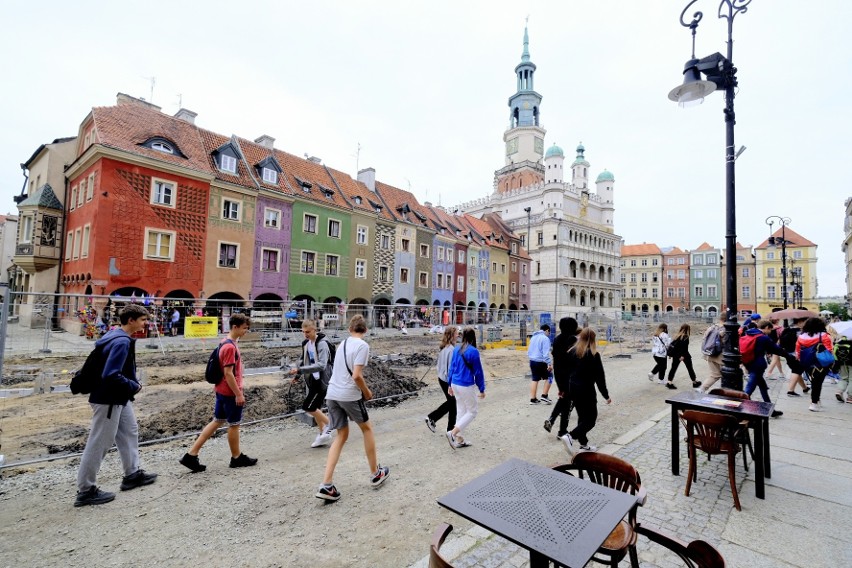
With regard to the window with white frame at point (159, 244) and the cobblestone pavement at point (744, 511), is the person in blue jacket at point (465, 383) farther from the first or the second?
the window with white frame at point (159, 244)

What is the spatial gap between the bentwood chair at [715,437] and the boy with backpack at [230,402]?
5624 millimetres

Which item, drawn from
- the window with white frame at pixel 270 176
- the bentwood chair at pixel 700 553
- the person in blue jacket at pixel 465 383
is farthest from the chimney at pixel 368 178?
the bentwood chair at pixel 700 553

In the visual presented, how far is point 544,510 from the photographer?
7.71ft

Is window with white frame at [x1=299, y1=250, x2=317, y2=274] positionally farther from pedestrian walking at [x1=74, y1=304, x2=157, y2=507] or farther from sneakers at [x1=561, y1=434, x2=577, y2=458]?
sneakers at [x1=561, y1=434, x2=577, y2=458]

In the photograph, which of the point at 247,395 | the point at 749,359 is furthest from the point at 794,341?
the point at 247,395

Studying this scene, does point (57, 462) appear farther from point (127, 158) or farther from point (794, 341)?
point (127, 158)

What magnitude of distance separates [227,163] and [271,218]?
14.5 feet

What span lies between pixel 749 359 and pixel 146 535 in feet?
33.8

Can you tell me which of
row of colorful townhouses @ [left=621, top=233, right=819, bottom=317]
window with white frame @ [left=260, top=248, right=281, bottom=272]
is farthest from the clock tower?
window with white frame @ [left=260, top=248, right=281, bottom=272]

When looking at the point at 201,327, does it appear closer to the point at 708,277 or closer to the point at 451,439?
the point at 451,439

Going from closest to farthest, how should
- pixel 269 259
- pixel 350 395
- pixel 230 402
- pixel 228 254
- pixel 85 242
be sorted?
pixel 350 395 → pixel 230 402 → pixel 85 242 → pixel 228 254 → pixel 269 259

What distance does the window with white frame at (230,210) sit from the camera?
80.0 feet

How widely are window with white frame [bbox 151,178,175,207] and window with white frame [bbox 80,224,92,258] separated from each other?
11.2 ft

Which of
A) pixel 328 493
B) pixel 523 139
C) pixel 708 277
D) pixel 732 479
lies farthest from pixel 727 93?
pixel 708 277
